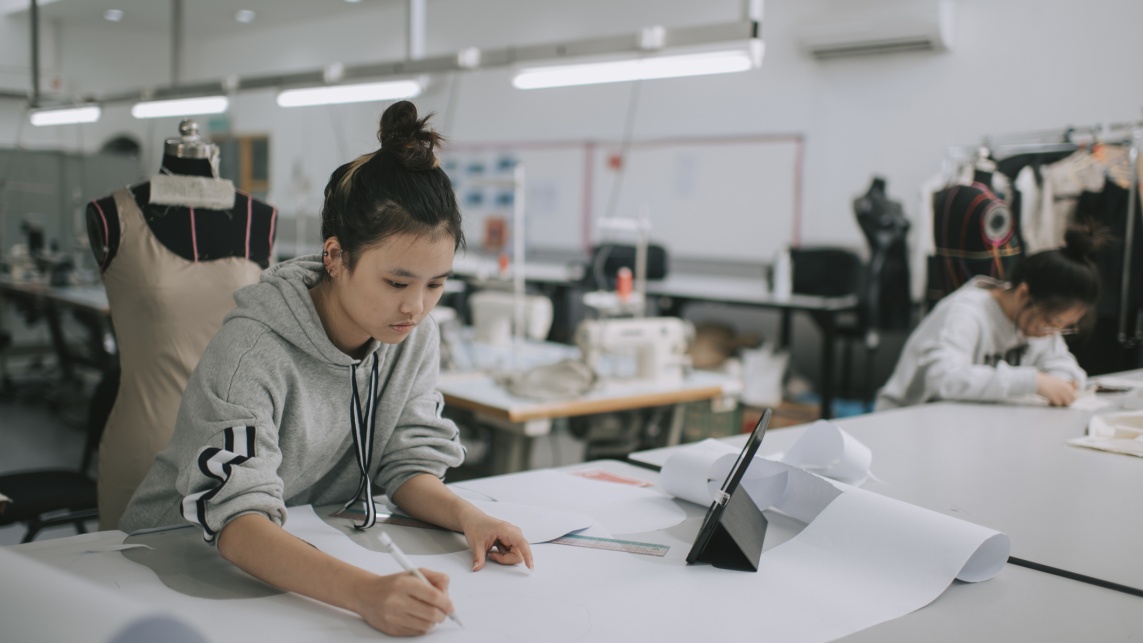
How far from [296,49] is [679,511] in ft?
28.2

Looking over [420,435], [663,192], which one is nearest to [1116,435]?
[420,435]

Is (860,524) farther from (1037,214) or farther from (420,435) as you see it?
(1037,214)

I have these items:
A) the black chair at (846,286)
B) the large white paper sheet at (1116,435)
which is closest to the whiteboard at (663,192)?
the black chair at (846,286)

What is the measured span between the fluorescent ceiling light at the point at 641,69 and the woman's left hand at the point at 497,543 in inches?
65.0

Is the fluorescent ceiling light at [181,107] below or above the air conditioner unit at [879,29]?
below

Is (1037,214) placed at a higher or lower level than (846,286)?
higher

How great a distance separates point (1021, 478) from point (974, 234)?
1828mm

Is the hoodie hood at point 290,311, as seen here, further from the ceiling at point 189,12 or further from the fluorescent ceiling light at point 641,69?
the ceiling at point 189,12

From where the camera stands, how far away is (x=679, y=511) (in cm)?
127

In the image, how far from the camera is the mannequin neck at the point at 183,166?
167cm

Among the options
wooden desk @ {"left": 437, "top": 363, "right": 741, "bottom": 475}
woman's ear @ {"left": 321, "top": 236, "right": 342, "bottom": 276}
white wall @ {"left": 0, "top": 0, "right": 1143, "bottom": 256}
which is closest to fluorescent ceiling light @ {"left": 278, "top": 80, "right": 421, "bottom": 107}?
white wall @ {"left": 0, "top": 0, "right": 1143, "bottom": 256}

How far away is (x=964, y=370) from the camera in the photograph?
90.6 inches

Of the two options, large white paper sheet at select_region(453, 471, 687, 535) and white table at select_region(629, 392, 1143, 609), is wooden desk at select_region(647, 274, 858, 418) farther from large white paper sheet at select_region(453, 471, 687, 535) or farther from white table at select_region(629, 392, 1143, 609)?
large white paper sheet at select_region(453, 471, 687, 535)

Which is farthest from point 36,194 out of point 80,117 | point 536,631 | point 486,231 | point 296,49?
point 536,631
